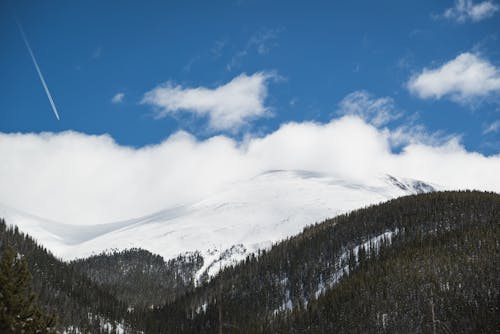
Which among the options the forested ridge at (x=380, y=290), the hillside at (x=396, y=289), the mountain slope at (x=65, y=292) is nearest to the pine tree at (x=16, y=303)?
the forested ridge at (x=380, y=290)

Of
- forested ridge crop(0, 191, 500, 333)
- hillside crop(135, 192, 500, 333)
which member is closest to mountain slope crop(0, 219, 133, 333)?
forested ridge crop(0, 191, 500, 333)

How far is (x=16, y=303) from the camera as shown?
29.5 metres

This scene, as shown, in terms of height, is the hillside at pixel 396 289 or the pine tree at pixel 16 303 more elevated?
the hillside at pixel 396 289

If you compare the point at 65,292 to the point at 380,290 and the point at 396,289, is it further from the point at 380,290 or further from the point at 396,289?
the point at 396,289

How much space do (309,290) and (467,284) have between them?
2795 inches

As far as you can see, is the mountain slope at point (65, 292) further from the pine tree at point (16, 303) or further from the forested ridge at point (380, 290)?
the pine tree at point (16, 303)

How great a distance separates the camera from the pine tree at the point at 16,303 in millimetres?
28928

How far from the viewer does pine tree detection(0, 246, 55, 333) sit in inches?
1139

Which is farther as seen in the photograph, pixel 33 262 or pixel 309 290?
pixel 309 290

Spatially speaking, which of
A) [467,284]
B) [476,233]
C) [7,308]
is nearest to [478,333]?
[467,284]

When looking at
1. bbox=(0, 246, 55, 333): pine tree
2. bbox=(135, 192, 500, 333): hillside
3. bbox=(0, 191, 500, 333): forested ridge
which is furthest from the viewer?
bbox=(0, 191, 500, 333): forested ridge

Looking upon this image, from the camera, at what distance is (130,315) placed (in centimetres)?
17525

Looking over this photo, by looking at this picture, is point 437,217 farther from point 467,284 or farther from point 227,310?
point 227,310

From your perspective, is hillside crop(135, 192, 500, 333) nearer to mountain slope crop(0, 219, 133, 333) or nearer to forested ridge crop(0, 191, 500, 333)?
forested ridge crop(0, 191, 500, 333)
